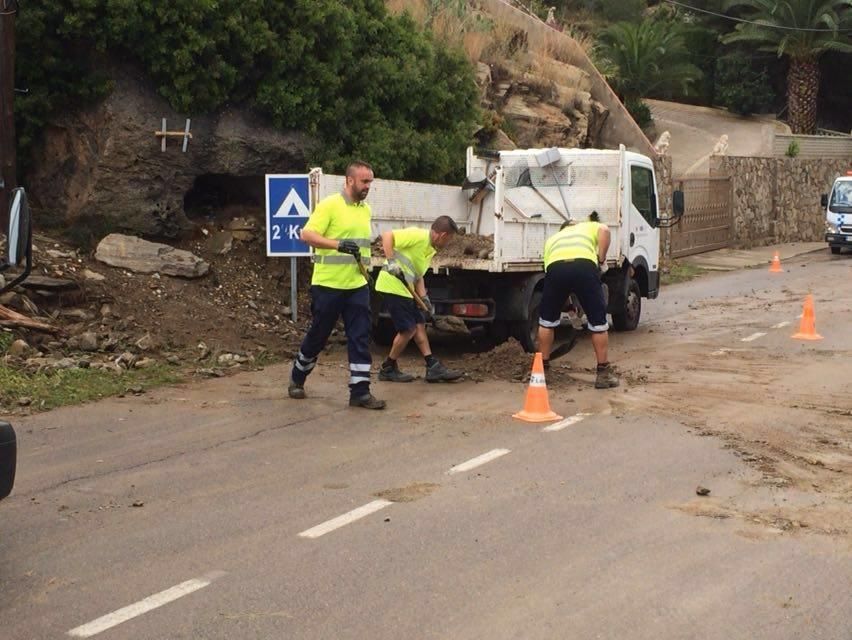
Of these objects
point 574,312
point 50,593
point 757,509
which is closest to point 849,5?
point 574,312

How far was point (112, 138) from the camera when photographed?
1446 centimetres

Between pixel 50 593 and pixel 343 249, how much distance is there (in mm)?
4590

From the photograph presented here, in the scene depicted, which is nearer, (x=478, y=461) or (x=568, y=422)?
(x=478, y=461)

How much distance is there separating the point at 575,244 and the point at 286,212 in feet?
11.9

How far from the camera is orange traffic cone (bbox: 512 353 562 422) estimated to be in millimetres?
9398

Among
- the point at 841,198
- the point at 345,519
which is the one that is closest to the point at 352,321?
the point at 345,519

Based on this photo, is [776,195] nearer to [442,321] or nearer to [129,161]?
[442,321]

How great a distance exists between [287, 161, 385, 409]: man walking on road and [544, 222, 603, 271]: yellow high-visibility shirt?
214 cm

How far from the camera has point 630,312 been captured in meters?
15.4

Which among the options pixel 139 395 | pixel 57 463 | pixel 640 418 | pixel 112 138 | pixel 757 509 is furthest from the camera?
pixel 112 138

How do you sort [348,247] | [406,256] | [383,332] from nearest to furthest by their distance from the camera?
[348,247], [406,256], [383,332]

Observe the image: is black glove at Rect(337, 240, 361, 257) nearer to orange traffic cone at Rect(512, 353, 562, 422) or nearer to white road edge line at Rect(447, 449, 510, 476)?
orange traffic cone at Rect(512, 353, 562, 422)

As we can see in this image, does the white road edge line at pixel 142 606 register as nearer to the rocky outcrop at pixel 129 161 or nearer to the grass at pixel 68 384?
the grass at pixel 68 384

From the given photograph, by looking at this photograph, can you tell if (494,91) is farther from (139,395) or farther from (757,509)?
(757,509)
